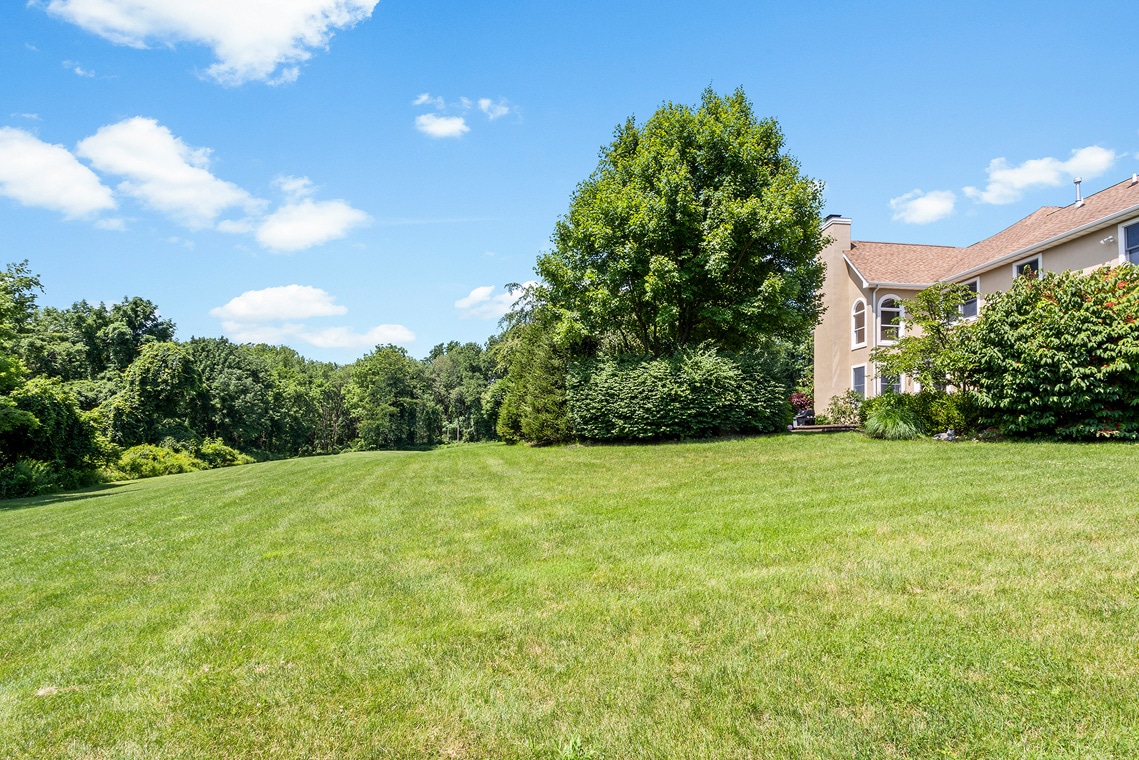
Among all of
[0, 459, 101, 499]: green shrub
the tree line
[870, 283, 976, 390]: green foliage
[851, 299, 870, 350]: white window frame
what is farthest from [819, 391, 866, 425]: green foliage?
[0, 459, 101, 499]: green shrub

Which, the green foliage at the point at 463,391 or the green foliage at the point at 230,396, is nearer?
the green foliage at the point at 230,396

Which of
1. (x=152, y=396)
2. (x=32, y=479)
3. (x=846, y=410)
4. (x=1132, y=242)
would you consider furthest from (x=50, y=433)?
(x=1132, y=242)

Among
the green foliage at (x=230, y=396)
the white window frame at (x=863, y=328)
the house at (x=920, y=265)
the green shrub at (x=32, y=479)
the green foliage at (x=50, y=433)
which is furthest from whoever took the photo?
→ the green foliage at (x=230, y=396)

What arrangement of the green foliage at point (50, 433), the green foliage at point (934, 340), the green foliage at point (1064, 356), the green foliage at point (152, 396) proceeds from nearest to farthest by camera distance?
the green foliage at point (1064, 356) < the green foliage at point (934, 340) < the green foliage at point (50, 433) < the green foliage at point (152, 396)

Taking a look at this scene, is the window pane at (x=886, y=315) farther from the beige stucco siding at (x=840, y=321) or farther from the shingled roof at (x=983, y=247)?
the shingled roof at (x=983, y=247)

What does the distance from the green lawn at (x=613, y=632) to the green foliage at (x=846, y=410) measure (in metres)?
13.3

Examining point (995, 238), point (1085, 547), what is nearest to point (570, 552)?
point (1085, 547)

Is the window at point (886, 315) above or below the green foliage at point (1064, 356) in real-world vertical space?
above

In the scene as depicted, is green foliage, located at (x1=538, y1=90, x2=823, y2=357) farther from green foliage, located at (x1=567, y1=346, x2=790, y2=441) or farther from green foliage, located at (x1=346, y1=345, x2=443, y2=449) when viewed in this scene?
green foliage, located at (x1=346, y1=345, x2=443, y2=449)

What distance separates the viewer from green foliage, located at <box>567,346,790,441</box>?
16.9 m

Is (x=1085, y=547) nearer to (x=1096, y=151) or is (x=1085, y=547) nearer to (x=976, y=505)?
(x=976, y=505)

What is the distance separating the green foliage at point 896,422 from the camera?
13820 millimetres

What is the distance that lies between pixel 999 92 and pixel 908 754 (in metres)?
15.0

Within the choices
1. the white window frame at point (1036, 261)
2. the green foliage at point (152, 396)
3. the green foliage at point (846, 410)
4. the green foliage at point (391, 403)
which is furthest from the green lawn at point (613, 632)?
the green foliage at point (391, 403)
